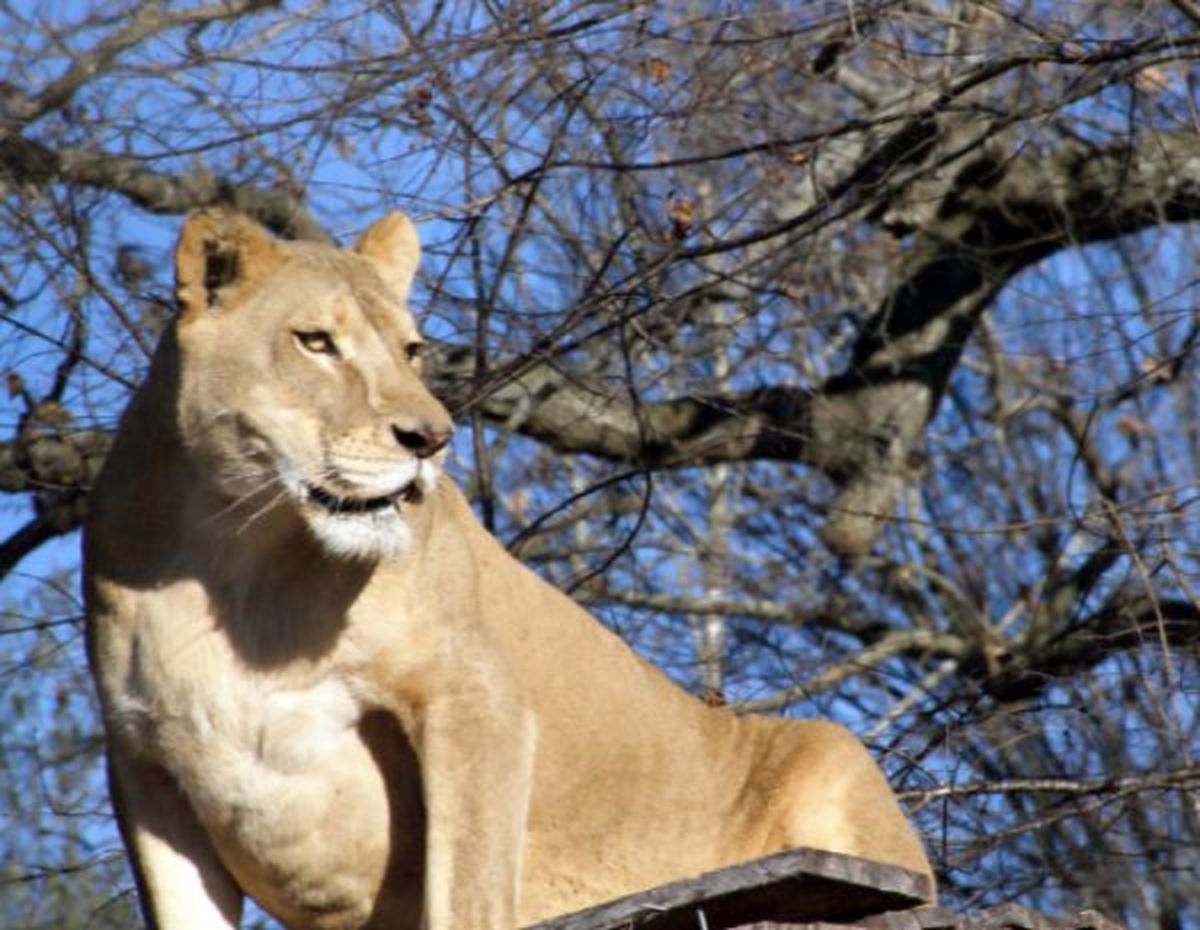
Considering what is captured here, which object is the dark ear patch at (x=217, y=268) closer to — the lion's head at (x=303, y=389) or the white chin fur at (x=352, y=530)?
the lion's head at (x=303, y=389)

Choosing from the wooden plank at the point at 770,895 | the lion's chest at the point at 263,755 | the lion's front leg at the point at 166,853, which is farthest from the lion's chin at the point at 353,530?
the wooden plank at the point at 770,895

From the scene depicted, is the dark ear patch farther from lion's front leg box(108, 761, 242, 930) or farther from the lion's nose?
lion's front leg box(108, 761, 242, 930)

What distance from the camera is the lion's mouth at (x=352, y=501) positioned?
222 inches

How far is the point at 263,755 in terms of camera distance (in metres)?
5.86

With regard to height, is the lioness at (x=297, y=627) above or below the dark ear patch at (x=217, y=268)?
below

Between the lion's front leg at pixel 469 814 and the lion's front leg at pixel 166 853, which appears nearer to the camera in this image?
the lion's front leg at pixel 469 814

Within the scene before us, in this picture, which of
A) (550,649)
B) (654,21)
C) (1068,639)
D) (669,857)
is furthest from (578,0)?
(1068,639)

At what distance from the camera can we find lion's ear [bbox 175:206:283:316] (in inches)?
233

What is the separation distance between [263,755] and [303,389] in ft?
2.87

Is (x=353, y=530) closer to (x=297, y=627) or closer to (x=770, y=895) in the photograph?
(x=297, y=627)

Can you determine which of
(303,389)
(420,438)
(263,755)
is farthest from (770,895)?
(303,389)

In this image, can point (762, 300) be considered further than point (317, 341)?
Yes

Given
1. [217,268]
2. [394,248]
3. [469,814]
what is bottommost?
[469,814]

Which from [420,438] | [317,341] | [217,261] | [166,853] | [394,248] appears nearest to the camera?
[420,438]
